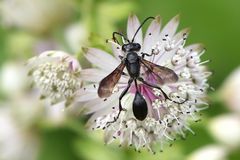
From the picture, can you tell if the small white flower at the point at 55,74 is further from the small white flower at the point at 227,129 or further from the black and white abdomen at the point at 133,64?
the small white flower at the point at 227,129

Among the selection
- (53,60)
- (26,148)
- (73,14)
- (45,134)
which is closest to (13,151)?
(26,148)

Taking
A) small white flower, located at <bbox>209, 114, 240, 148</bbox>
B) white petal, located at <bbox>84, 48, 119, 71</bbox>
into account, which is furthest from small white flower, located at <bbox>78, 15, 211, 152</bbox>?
small white flower, located at <bbox>209, 114, 240, 148</bbox>

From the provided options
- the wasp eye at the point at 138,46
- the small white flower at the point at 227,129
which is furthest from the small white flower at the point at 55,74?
the small white flower at the point at 227,129

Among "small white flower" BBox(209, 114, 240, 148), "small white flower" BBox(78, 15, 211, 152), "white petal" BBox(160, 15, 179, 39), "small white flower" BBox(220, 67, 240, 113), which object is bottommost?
"small white flower" BBox(78, 15, 211, 152)

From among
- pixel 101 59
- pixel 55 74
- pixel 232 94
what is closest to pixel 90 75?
pixel 101 59

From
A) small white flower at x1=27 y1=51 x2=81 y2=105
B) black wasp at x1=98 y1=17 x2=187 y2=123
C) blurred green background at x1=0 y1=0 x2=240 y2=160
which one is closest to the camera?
black wasp at x1=98 y1=17 x2=187 y2=123

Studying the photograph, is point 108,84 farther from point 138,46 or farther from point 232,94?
point 232,94

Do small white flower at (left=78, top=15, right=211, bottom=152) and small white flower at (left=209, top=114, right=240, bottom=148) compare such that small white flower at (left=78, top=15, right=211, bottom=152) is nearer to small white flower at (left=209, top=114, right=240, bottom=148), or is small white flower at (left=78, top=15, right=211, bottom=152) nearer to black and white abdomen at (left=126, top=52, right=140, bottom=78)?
black and white abdomen at (left=126, top=52, right=140, bottom=78)
